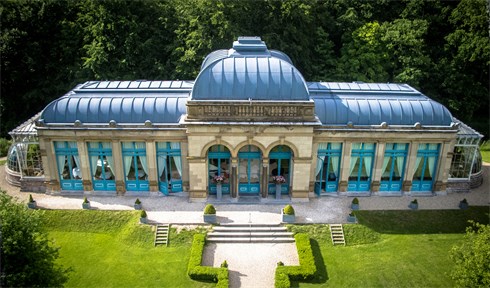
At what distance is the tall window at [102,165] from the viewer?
3958cm

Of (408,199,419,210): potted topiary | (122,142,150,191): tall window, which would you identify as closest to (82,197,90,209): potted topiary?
(122,142,150,191): tall window

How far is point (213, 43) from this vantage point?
171 ft

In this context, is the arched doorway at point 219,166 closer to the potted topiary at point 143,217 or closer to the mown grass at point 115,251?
the mown grass at point 115,251

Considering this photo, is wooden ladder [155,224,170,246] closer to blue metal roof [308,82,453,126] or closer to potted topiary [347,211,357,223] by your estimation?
potted topiary [347,211,357,223]

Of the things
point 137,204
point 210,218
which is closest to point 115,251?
point 137,204

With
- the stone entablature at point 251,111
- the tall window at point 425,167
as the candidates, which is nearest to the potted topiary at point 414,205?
the tall window at point 425,167

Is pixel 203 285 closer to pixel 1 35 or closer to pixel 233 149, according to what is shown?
pixel 233 149

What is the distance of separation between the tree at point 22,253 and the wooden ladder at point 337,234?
790 inches

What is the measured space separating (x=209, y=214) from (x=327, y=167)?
11841 millimetres

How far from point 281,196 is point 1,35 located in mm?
40117

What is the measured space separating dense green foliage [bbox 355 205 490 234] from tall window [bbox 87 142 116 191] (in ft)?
72.4

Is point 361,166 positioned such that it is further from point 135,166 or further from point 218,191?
point 135,166

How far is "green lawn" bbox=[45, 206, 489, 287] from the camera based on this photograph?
30625mm

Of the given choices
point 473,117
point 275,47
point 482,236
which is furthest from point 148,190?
point 473,117
